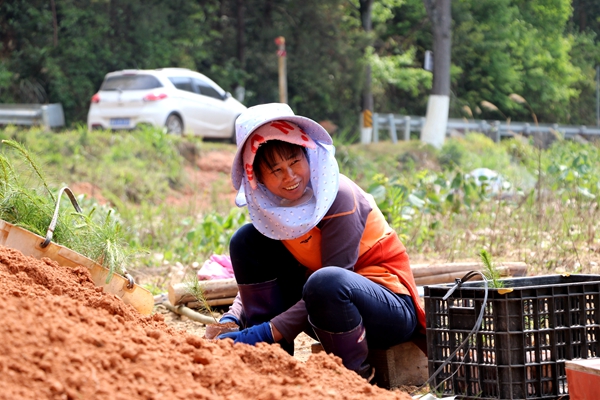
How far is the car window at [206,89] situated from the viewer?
17.1m

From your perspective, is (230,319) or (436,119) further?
(436,119)

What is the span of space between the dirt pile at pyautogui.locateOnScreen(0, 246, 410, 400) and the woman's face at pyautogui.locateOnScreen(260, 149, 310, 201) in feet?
2.77

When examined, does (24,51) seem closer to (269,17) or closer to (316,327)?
(269,17)

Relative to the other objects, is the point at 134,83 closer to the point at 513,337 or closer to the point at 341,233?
the point at 341,233

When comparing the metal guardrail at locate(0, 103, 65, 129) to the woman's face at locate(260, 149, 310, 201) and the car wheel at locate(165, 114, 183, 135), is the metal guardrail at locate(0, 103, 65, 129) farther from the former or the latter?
the woman's face at locate(260, 149, 310, 201)

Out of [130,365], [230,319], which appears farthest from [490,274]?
[130,365]

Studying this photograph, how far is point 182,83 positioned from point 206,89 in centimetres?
62

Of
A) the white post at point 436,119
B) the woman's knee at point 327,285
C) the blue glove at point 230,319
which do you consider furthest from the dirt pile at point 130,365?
the white post at point 436,119

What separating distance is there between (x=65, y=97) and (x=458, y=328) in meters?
17.8

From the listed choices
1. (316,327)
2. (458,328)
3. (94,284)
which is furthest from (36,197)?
(458,328)

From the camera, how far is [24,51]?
63.8 feet

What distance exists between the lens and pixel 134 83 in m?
15.8

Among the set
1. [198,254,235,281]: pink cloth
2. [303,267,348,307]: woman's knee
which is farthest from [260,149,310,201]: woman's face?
[198,254,235,281]: pink cloth

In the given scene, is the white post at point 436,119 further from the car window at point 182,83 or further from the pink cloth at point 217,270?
the pink cloth at point 217,270
